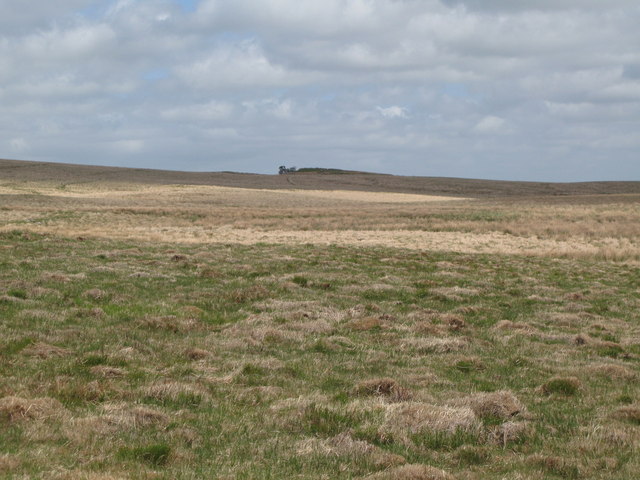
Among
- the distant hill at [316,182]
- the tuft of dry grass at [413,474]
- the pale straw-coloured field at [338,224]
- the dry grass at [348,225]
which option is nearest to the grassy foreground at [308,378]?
the tuft of dry grass at [413,474]

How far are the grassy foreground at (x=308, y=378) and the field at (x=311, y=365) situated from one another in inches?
1.7

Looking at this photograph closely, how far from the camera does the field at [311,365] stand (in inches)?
310

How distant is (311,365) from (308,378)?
36.7 inches

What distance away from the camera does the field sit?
7.87m

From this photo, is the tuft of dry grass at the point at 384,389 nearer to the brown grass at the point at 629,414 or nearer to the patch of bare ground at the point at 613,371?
the brown grass at the point at 629,414

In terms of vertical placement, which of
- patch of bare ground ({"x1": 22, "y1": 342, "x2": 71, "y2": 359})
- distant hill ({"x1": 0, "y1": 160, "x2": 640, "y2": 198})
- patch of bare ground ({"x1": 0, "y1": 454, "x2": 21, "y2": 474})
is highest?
distant hill ({"x1": 0, "y1": 160, "x2": 640, "y2": 198})

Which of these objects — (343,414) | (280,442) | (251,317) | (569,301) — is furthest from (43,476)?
(569,301)

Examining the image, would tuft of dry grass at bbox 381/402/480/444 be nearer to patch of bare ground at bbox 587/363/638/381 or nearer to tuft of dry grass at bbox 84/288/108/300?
patch of bare ground at bbox 587/363/638/381

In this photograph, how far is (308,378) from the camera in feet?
38.7

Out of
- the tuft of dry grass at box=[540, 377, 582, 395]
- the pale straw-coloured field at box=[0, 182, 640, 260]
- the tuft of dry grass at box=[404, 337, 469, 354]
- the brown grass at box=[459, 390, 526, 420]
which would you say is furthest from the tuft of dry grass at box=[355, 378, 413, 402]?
the pale straw-coloured field at box=[0, 182, 640, 260]

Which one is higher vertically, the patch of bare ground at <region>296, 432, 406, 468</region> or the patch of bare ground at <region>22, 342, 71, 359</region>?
the patch of bare ground at <region>22, 342, 71, 359</region>

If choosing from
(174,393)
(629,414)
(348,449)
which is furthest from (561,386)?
(174,393)

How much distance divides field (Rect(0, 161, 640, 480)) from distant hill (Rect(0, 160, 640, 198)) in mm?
92324

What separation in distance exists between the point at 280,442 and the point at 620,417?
5.00m
